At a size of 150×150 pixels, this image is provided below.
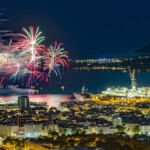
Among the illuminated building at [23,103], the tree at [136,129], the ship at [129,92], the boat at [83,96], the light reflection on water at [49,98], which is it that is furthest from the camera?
the ship at [129,92]

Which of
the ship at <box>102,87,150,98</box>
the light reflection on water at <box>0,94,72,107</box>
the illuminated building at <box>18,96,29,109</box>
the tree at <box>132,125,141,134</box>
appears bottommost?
the tree at <box>132,125,141,134</box>

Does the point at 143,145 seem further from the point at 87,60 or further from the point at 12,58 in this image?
the point at 87,60

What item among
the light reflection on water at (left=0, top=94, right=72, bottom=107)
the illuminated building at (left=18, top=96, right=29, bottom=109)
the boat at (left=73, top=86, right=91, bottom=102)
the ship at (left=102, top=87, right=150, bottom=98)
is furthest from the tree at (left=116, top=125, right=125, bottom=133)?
the ship at (left=102, top=87, right=150, bottom=98)

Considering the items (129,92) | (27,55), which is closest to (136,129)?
(27,55)

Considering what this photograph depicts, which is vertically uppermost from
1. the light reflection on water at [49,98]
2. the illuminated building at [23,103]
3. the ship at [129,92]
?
the ship at [129,92]

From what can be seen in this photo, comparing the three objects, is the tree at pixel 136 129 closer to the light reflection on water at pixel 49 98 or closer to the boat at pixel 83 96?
the light reflection on water at pixel 49 98

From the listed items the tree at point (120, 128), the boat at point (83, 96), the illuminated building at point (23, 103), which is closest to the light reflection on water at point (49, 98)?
the boat at point (83, 96)

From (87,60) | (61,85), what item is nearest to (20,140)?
(61,85)

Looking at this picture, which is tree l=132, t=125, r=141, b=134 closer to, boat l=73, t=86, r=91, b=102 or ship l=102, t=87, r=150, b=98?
boat l=73, t=86, r=91, b=102

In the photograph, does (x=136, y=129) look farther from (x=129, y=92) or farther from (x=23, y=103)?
(x=129, y=92)

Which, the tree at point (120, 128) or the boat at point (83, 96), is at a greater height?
the boat at point (83, 96)

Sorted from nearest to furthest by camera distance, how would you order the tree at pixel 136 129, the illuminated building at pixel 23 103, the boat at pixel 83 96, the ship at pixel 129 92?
the tree at pixel 136 129 < the illuminated building at pixel 23 103 < the boat at pixel 83 96 < the ship at pixel 129 92
